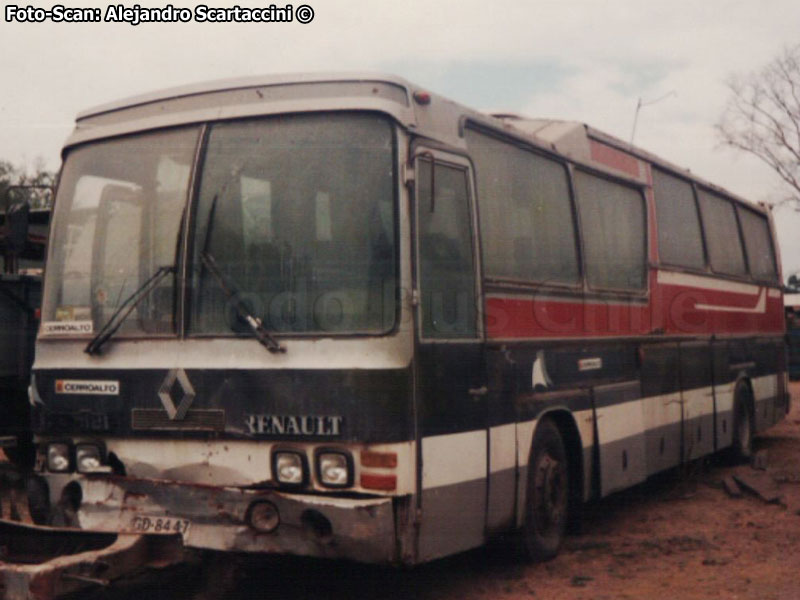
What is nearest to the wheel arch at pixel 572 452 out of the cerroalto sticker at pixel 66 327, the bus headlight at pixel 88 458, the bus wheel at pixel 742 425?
the bus headlight at pixel 88 458

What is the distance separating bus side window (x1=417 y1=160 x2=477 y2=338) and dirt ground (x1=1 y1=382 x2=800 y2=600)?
174 cm

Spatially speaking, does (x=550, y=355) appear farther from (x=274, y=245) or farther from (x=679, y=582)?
(x=274, y=245)

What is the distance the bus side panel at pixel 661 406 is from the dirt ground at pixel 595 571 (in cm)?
55

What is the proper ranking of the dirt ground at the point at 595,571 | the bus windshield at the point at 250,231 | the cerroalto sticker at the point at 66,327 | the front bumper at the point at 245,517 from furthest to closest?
1. the dirt ground at the point at 595,571
2. the cerroalto sticker at the point at 66,327
3. the bus windshield at the point at 250,231
4. the front bumper at the point at 245,517

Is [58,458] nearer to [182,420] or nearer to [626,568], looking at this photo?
[182,420]

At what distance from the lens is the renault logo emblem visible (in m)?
6.09

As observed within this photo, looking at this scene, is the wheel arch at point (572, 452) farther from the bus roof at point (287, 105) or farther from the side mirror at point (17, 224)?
the side mirror at point (17, 224)

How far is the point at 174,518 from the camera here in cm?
597

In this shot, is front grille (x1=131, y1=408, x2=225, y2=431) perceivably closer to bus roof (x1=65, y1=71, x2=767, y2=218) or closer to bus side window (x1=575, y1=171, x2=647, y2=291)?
bus roof (x1=65, y1=71, x2=767, y2=218)

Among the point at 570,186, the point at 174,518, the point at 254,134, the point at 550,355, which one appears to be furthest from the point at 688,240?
the point at 174,518

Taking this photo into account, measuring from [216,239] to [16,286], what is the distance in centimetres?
459

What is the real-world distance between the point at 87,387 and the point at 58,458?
0.49 m

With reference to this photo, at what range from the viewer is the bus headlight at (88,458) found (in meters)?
6.33

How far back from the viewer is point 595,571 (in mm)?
7441
